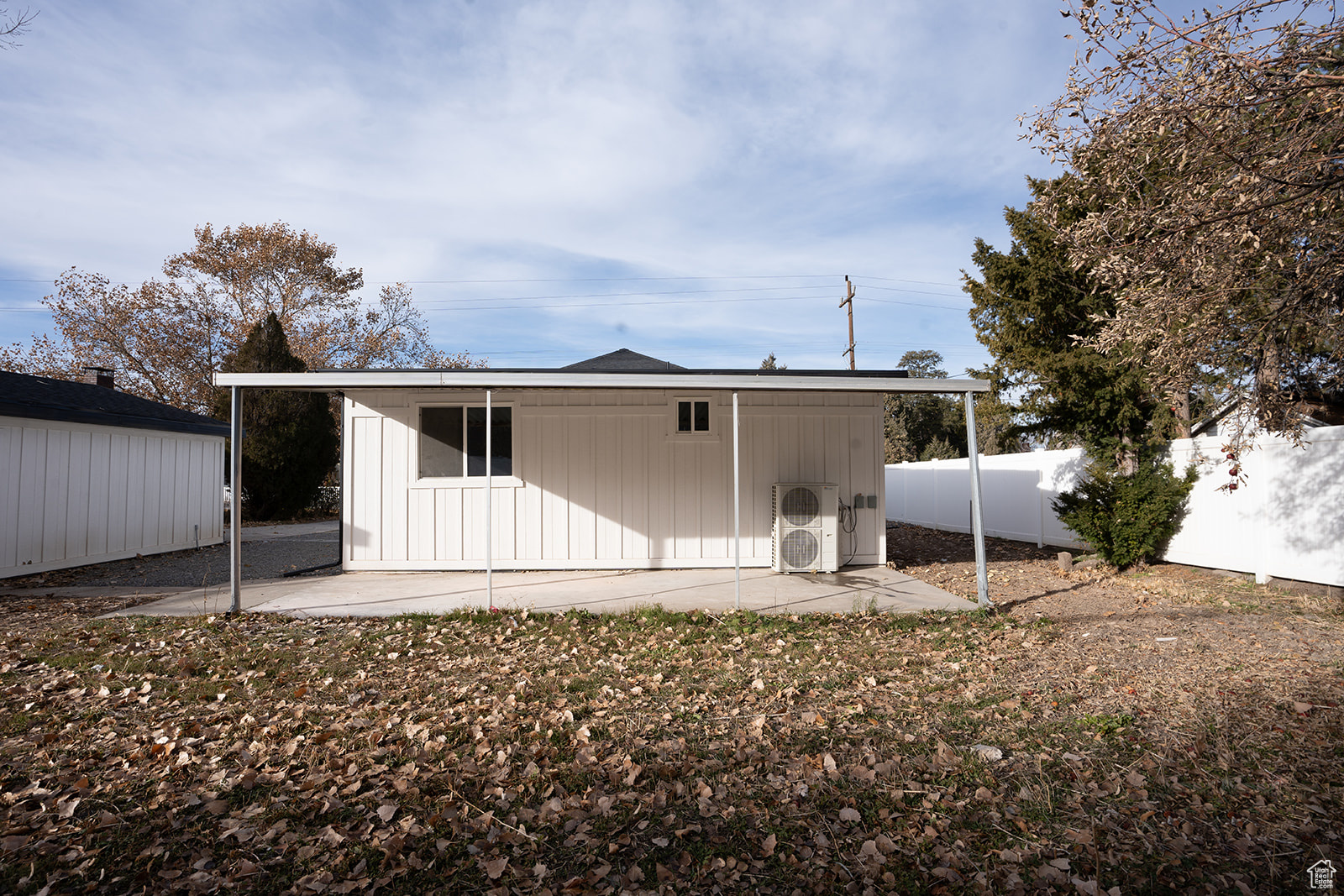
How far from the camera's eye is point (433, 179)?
15.3m

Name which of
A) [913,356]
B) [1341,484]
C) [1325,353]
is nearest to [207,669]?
[1341,484]

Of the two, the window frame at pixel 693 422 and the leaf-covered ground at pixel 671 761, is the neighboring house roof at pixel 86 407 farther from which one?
the window frame at pixel 693 422

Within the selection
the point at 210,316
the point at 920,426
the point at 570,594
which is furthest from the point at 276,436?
the point at 920,426

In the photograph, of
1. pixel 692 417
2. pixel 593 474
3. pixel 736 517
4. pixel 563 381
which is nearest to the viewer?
pixel 736 517

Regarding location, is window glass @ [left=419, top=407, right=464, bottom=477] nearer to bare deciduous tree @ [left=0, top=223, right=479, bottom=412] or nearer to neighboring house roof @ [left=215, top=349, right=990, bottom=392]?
neighboring house roof @ [left=215, top=349, right=990, bottom=392]

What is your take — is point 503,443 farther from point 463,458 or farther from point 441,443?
point 441,443

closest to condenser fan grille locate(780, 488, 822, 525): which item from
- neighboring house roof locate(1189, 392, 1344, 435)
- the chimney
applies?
neighboring house roof locate(1189, 392, 1344, 435)

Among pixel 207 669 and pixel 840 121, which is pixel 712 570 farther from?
pixel 840 121

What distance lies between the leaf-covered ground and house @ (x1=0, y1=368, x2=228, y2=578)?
174 inches

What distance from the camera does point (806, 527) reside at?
320 inches

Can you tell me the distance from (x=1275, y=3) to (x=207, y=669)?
819 cm

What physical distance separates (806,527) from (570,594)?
292 cm

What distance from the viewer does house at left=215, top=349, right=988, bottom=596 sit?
8.41m

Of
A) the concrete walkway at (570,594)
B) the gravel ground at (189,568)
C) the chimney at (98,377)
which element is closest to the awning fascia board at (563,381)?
the concrete walkway at (570,594)
